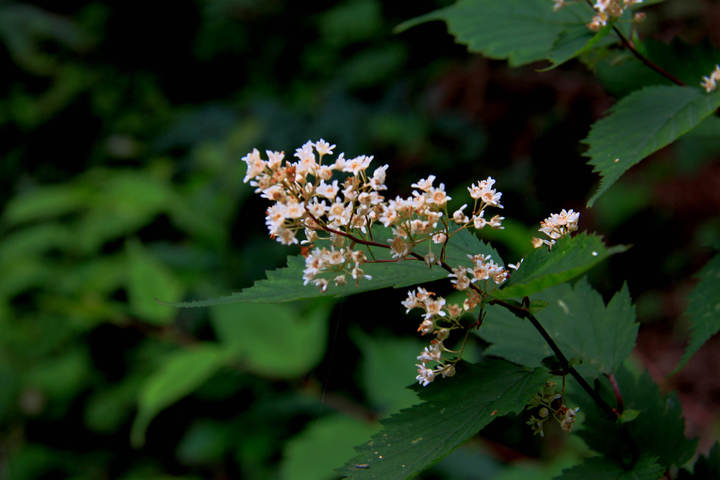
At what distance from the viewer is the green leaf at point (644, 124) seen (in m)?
1.09

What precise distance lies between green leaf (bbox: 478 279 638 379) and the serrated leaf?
90 millimetres

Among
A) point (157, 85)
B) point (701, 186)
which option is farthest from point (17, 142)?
point (701, 186)

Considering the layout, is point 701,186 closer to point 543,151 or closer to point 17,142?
point 543,151

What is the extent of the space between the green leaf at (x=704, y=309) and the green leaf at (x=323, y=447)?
57.5 inches

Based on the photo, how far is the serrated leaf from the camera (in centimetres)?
109

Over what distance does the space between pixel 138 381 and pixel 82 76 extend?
439 cm

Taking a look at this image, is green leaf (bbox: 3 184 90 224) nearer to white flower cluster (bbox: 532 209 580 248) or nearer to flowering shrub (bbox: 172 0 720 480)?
flowering shrub (bbox: 172 0 720 480)

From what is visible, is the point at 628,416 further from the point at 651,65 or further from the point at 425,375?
the point at 651,65

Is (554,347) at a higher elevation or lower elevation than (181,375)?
higher

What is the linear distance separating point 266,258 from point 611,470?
2882 millimetres

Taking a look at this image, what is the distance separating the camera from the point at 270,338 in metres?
2.94

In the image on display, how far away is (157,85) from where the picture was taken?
673 cm

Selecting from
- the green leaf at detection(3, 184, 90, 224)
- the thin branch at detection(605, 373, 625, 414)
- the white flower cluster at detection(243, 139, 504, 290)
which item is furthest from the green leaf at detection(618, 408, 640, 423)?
the green leaf at detection(3, 184, 90, 224)

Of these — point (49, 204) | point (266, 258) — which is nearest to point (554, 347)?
point (266, 258)
